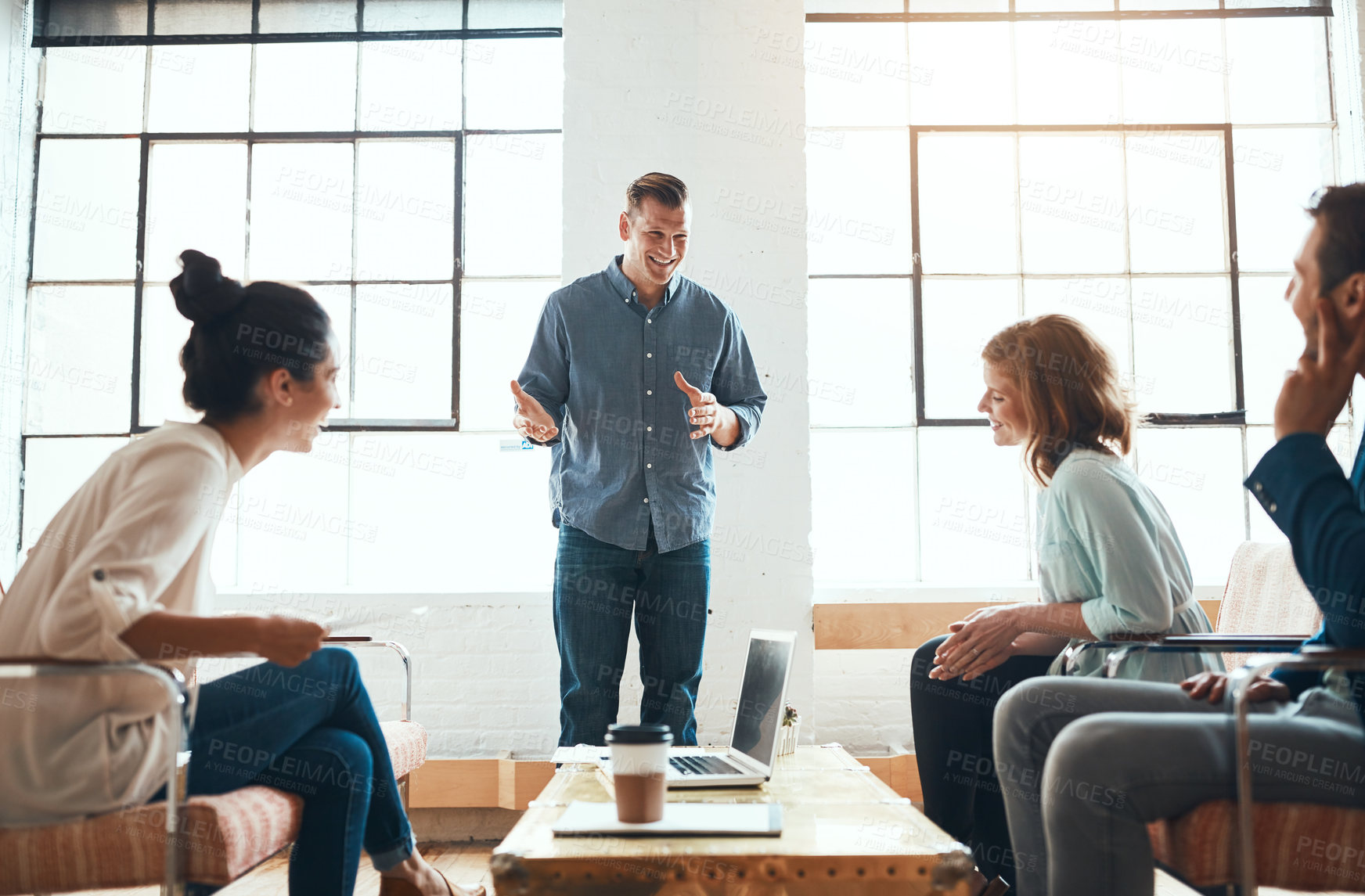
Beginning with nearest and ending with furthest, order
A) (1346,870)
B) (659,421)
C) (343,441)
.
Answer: (1346,870), (659,421), (343,441)

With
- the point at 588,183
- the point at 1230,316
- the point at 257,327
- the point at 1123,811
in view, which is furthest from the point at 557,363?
the point at 1230,316

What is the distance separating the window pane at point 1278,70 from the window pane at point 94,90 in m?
Result: 4.14

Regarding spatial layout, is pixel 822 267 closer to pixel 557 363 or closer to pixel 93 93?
pixel 557 363

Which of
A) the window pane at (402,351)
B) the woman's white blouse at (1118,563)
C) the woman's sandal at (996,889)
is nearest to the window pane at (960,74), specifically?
the window pane at (402,351)

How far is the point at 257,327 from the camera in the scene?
1.63m

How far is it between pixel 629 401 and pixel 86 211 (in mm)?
2456

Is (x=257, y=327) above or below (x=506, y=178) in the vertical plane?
below

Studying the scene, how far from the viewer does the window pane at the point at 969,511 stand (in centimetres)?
364

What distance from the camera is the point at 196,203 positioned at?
3775mm

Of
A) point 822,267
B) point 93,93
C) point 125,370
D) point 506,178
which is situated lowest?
point 125,370

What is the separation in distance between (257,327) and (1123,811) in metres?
1.47

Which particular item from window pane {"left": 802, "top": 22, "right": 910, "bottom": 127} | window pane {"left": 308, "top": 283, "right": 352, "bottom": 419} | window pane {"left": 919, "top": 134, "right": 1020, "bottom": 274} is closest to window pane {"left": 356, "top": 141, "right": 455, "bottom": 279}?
window pane {"left": 308, "top": 283, "right": 352, "bottom": 419}

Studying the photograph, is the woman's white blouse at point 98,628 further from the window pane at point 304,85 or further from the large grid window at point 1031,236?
the window pane at point 304,85

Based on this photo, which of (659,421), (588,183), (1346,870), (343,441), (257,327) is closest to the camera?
(1346,870)
